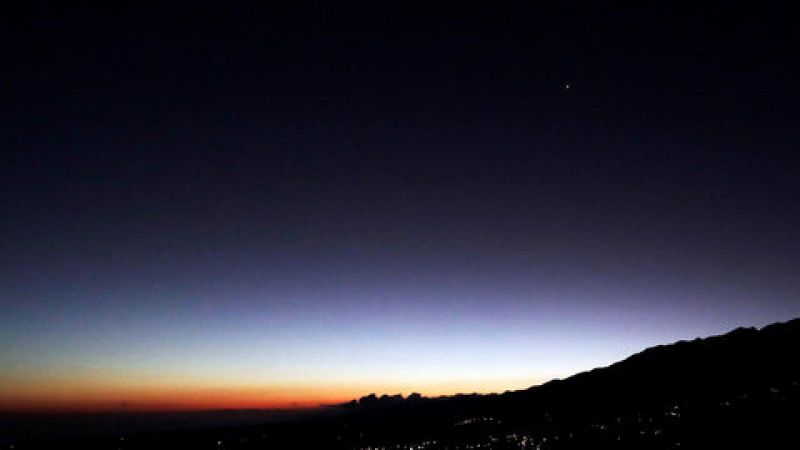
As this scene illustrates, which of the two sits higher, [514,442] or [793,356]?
[793,356]

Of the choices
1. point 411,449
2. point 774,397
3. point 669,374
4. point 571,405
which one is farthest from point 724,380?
point 411,449

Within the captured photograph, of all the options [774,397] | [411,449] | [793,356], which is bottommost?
[411,449]

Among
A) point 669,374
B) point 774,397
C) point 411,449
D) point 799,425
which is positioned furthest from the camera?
point 669,374

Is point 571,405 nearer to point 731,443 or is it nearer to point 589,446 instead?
point 589,446

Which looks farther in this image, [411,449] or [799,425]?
[411,449]

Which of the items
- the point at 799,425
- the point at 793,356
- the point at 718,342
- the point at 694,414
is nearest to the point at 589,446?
the point at 694,414

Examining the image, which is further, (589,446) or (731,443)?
(589,446)

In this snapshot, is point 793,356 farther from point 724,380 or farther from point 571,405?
point 571,405

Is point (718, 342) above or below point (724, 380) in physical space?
above

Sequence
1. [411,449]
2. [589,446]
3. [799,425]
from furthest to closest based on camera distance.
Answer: [411,449] < [589,446] < [799,425]
